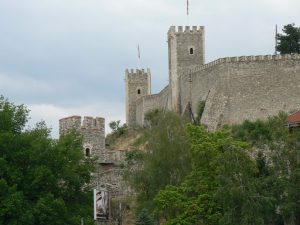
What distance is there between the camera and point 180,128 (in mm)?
54844

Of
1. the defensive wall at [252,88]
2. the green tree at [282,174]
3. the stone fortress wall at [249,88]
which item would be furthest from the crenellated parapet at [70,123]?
the defensive wall at [252,88]

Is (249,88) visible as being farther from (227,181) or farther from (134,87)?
(134,87)

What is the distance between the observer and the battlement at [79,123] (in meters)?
59.2

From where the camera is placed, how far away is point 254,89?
72250 mm

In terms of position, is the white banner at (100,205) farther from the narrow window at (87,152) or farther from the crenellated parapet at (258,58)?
the crenellated parapet at (258,58)

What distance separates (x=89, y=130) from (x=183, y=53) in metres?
24.8

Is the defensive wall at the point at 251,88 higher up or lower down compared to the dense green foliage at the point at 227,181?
higher up

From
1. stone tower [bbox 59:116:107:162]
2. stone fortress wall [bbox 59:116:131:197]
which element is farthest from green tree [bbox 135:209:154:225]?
stone tower [bbox 59:116:107:162]

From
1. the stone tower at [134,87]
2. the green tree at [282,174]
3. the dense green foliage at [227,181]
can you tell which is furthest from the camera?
the stone tower at [134,87]

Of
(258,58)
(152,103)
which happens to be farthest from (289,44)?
(152,103)

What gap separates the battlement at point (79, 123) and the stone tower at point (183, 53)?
22.5 meters

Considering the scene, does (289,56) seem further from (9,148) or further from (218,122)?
(9,148)

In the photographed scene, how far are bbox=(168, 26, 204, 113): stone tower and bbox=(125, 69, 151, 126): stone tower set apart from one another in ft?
58.0

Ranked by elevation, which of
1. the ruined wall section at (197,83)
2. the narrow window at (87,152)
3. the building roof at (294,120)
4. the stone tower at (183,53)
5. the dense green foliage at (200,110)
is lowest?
the narrow window at (87,152)
